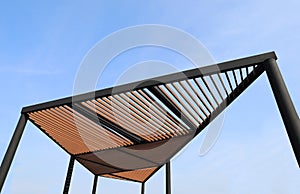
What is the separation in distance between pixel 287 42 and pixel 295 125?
4.83 m

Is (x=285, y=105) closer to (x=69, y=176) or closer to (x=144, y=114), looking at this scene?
(x=144, y=114)

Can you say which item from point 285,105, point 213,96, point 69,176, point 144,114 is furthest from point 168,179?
point 285,105

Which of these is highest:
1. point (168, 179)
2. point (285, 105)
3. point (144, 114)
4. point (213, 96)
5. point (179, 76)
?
point (144, 114)

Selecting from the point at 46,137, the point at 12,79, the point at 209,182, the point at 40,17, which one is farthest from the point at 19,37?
the point at 209,182

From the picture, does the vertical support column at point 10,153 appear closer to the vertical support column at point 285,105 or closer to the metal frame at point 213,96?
the metal frame at point 213,96

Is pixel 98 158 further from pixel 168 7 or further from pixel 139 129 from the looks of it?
pixel 168 7

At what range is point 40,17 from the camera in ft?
24.2

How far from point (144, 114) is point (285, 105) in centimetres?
301

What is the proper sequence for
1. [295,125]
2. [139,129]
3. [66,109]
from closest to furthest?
[295,125] < [66,109] < [139,129]

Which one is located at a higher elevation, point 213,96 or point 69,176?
point 213,96

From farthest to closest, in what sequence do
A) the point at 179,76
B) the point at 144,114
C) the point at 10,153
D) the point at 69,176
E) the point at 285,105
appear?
the point at 69,176, the point at 144,114, the point at 10,153, the point at 179,76, the point at 285,105

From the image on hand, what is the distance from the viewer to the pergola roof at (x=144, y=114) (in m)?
4.11

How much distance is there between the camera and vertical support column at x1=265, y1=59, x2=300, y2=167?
2938 millimetres

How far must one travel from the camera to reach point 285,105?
3.17 meters
